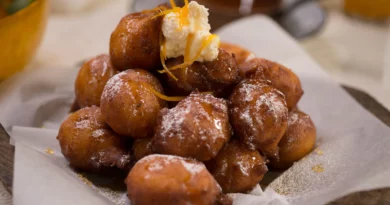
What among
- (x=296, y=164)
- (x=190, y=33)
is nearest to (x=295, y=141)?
(x=296, y=164)

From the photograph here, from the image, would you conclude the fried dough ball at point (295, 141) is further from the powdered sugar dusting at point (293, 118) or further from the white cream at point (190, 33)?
the white cream at point (190, 33)

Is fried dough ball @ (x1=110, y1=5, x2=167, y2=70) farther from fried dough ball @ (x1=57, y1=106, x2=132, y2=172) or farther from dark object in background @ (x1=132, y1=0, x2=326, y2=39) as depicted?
dark object in background @ (x1=132, y1=0, x2=326, y2=39)

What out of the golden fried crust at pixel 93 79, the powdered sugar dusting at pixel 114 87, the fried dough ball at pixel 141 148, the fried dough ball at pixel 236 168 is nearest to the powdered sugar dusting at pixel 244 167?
the fried dough ball at pixel 236 168

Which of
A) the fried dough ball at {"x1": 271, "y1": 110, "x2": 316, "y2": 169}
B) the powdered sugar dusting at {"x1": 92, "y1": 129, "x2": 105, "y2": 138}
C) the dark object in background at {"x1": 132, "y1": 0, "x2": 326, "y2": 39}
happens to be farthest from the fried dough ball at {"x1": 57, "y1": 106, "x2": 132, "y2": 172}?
the dark object in background at {"x1": 132, "y1": 0, "x2": 326, "y2": 39}

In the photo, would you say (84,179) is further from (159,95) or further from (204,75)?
(204,75)

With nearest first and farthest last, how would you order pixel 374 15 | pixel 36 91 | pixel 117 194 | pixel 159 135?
1. pixel 159 135
2. pixel 117 194
3. pixel 36 91
4. pixel 374 15

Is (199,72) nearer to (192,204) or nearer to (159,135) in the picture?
(159,135)

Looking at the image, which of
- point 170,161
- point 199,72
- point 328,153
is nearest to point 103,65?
point 199,72
